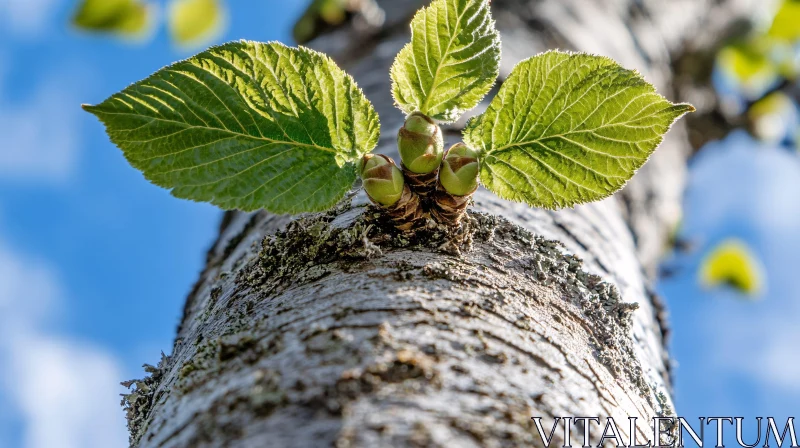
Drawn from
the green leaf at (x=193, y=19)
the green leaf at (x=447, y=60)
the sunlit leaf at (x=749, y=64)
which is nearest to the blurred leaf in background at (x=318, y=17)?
the green leaf at (x=193, y=19)

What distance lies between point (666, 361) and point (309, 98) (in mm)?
961

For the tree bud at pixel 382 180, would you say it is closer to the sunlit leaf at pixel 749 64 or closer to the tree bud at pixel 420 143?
the tree bud at pixel 420 143

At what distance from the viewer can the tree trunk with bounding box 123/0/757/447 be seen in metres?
0.62

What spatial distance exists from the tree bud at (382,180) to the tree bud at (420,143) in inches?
1.0

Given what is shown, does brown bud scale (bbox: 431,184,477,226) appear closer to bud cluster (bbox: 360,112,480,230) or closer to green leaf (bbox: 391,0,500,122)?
bud cluster (bbox: 360,112,480,230)

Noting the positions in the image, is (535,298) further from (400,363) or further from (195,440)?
(195,440)

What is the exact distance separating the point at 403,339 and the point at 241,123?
37 centimetres

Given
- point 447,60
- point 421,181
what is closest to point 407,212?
point 421,181

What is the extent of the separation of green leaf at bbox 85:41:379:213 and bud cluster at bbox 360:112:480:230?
70 mm

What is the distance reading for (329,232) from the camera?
0.91 m

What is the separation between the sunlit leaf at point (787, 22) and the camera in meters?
3.00

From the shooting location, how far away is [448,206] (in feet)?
2.89

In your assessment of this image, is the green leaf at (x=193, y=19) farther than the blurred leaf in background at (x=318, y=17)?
Yes

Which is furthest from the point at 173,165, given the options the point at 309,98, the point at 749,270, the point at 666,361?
the point at 749,270
